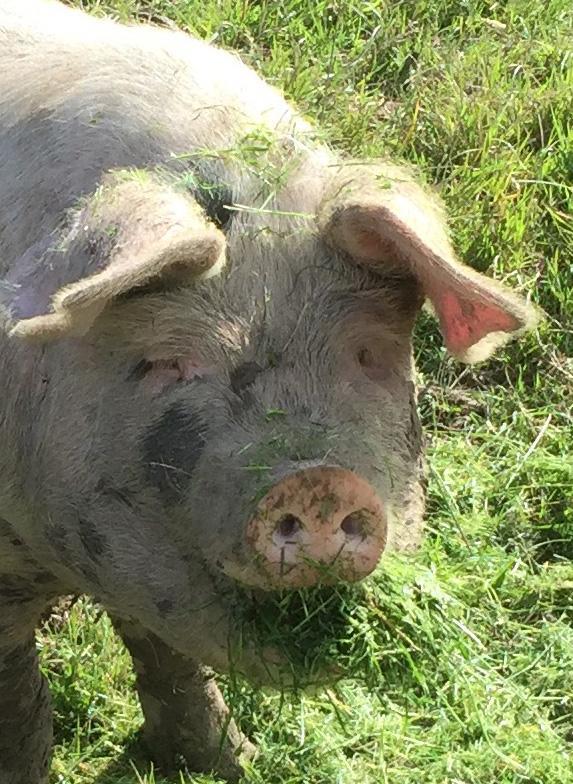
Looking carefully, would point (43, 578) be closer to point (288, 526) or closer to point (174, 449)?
point (174, 449)

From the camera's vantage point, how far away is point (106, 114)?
2.49 metres

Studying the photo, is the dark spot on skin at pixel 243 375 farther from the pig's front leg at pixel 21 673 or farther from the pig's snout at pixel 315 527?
the pig's front leg at pixel 21 673

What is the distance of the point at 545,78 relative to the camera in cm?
514

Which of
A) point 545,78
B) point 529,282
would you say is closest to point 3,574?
point 529,282

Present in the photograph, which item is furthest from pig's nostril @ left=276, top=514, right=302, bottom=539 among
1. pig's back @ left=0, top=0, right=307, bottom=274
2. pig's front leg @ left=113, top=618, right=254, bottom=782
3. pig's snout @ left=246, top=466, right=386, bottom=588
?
pig's front leg @ left=113, top=618, right=254, bottom=782

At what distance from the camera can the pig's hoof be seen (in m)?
3.58

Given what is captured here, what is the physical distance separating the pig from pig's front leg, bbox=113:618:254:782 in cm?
83

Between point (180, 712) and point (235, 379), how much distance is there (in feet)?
4.87

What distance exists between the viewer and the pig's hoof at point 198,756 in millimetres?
3580

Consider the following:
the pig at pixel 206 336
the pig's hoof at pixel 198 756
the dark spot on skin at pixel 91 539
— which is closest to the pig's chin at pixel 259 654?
the pig at pixel 206 336

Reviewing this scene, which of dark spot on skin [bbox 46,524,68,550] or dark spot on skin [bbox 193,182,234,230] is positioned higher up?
dark spot on skin [bbox 193,182,234,230]

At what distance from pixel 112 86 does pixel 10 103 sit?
259 mm

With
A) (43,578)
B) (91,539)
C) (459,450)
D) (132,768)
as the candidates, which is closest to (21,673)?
(43,578)

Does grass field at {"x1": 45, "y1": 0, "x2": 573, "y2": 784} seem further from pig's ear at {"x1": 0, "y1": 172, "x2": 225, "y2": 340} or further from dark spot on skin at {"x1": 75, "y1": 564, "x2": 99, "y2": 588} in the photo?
pig's ear at {"x1": 0, "y1": 172, "x2": 225, "y2": 340}
